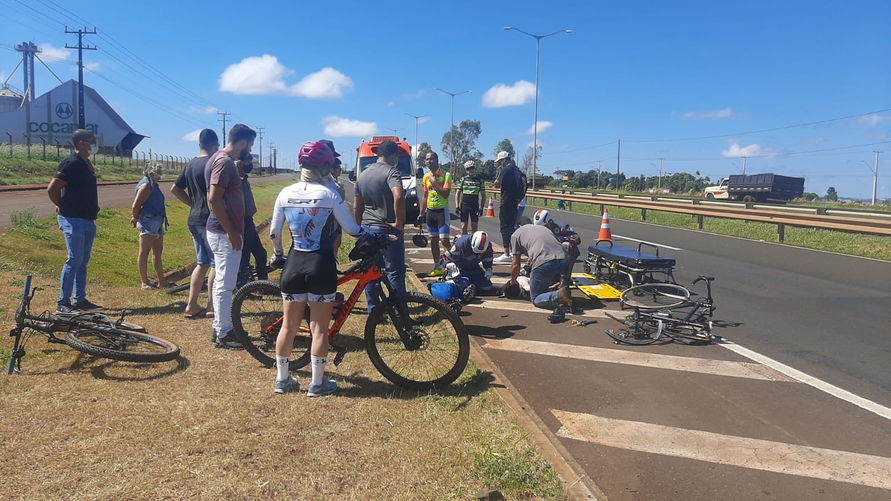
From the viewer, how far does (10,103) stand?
88.1m

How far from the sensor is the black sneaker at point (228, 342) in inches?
211

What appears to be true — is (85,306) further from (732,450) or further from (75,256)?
(732,450)

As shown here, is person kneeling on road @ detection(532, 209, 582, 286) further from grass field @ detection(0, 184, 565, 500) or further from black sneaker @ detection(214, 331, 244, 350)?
black sneaker @ detection(214, 331, 244, 350)

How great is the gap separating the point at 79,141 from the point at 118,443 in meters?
3.94

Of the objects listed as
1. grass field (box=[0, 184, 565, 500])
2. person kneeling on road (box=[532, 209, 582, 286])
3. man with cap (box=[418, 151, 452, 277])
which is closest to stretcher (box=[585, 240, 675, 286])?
person kneeling on road (box=[532, 209, 582, 286])

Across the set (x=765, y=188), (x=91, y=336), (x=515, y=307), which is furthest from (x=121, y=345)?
(x=765, y=188)

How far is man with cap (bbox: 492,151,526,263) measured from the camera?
10492mm

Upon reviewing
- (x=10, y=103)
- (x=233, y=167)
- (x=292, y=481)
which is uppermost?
(x=10, y=103)

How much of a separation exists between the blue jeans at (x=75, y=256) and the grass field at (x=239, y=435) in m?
1.14

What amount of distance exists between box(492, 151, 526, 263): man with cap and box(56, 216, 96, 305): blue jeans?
6266 mm

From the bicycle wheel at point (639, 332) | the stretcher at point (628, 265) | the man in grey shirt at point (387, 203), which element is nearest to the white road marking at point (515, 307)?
the bicycle wheel at point (639, 332)

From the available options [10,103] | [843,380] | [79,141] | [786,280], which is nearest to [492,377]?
[843,380]

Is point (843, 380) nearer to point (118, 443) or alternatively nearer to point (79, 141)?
point (118, 443)

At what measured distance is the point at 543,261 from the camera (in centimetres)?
739
